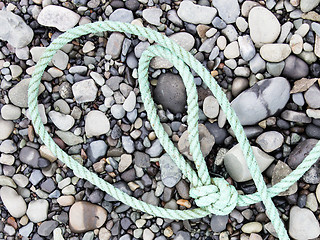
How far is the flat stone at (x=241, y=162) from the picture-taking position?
126 cm

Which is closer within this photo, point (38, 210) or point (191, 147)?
point (191, 147)

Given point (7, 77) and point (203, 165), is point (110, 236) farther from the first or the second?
point (7, 77)

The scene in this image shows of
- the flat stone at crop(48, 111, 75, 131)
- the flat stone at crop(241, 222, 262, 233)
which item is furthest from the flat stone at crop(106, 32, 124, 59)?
the flat stone at crop(241, 222, 262, 233)

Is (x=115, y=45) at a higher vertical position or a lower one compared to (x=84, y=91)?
higher

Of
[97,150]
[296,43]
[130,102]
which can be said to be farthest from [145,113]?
[296,43]

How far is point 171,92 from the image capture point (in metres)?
1.31

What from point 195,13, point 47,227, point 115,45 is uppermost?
point 195,13

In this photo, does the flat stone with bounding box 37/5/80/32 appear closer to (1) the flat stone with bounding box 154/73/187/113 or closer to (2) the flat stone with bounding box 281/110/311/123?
(1) the flat stone with bounding box 154/73/187/113

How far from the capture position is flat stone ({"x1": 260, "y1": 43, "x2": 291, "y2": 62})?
4.24 ft

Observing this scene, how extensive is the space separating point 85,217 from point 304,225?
26.0 inches

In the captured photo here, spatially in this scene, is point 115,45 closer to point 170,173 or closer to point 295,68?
point 170,173

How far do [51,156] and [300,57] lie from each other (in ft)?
2.75

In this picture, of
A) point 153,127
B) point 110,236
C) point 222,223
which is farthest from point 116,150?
point 222,223

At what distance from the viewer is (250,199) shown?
47.8 inches
